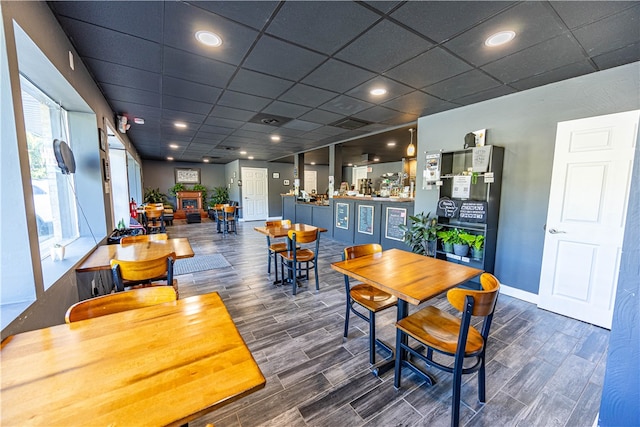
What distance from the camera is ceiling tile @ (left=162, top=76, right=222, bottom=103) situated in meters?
2.77

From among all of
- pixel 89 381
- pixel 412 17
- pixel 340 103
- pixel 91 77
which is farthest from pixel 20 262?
pixel 340 103

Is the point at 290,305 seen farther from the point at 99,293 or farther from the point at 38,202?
the point at 38,202

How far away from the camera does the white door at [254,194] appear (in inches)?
385

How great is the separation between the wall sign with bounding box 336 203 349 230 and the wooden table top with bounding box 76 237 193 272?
3.77 m

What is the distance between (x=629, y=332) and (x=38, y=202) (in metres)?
3.73

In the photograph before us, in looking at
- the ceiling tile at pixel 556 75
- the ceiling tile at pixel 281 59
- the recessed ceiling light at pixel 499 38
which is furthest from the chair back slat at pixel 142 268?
the ceiling tile at pixel 556 75

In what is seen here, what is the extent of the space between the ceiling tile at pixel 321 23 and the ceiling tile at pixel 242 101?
4.52ft

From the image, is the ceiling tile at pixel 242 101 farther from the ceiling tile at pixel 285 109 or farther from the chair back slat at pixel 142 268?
the chair back slat at pixel 142 268

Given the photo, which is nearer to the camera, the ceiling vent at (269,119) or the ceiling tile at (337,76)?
the ceiling tile at (337,76)

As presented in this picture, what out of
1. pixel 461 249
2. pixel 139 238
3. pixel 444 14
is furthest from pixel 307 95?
pixel 461 249

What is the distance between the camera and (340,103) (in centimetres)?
338

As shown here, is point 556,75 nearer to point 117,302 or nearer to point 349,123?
point 349,123

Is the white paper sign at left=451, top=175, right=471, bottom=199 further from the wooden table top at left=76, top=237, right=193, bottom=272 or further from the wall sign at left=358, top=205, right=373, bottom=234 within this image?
the wooden table top at left=76, top=237, right=193, bottom=272

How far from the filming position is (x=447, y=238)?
11.2 ft
